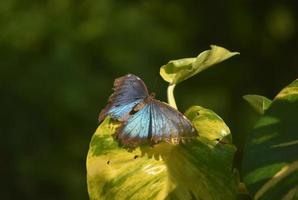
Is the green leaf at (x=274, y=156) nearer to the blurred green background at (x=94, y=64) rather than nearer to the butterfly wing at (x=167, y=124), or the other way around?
the butterfly wing at (x=167, y=124)

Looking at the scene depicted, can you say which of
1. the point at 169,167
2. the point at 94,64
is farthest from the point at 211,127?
the point at 94,64

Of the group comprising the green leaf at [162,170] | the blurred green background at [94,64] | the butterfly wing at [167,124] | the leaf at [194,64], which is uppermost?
the leaf at [194,64]

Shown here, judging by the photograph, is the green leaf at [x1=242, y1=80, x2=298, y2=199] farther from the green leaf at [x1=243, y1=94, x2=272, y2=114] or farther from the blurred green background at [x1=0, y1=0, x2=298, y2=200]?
the blurred green background at [x1=0, y1=0, x2=298, y2=200]

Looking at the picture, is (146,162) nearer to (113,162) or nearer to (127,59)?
(113,162)

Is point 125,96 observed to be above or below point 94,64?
above

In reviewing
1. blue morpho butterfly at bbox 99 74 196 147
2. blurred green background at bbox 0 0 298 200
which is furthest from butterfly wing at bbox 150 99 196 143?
blurred green background at bbox 0 0 298 200

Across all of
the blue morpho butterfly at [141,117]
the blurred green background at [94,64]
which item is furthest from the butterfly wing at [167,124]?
the blurred green background at [94,64]

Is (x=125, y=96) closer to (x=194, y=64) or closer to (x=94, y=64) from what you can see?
(x=194, y=64)
